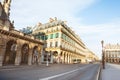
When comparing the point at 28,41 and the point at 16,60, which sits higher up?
the point at 28,41

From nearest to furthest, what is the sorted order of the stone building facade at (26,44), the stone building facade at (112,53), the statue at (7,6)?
1. the stone building facade at (26,44)
2. the statue at (7,6)
3. the stone building facade at (112,53)

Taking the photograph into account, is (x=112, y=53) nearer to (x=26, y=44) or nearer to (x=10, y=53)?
(x=26, y=44)

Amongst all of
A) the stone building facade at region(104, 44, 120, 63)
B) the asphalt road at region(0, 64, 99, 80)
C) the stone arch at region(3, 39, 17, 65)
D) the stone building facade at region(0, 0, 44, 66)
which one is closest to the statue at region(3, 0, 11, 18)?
the stone building facade at region(0, 0, 44, 66)

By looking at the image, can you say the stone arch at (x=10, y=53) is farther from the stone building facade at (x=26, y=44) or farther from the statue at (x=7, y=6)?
the statue at (x=7, y=6)

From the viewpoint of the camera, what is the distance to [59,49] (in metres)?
47.5

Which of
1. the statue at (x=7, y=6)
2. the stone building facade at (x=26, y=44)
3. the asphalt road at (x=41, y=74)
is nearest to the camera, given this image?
the asphalt road at (x=41, y=74)

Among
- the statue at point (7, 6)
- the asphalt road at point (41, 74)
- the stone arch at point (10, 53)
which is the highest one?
the statue at point (7, 6)

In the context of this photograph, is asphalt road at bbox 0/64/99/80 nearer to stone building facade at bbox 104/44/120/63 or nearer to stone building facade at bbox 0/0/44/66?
stone building facade at bbox 0/0/44/66

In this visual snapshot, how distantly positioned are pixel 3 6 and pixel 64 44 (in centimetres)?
2709

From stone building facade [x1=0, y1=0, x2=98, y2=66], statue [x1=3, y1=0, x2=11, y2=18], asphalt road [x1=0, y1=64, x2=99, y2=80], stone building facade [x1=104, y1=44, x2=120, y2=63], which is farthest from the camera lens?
stone building facade [x1=104, y1=44, x2=120, y2=63]

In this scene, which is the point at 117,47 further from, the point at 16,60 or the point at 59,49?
the point at 16,60

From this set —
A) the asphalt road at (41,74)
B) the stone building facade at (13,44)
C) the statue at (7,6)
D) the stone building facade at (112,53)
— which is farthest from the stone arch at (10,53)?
the stone building facade at (112,53)

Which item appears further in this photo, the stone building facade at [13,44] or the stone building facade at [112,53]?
the stone building facade at [112,53]

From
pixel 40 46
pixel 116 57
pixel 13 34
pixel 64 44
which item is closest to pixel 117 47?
pixel 116 57
